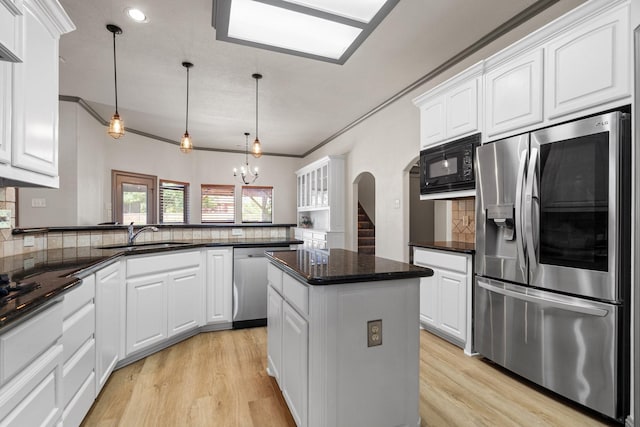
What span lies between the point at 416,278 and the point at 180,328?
2.34 meters

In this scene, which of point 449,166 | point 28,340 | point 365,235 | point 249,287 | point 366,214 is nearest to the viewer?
point 28,340

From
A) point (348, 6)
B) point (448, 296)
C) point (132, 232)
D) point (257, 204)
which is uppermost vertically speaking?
point (348, 6)

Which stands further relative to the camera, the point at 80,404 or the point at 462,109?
the point at 462,109

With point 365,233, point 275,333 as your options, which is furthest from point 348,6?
point 365,233

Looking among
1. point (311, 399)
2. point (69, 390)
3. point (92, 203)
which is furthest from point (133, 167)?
point (311, 399)

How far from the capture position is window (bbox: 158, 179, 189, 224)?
22.8 feet

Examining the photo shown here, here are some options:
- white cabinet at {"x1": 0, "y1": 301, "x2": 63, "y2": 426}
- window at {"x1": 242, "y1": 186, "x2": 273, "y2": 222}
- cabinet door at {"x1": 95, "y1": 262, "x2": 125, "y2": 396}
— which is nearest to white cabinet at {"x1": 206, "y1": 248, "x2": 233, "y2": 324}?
cabinet door at {"x1": 95, "y1": 262, "x2": 125, "y2": 396}

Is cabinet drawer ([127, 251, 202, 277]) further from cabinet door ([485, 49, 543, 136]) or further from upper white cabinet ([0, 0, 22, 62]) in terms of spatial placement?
cabinet door ([485, 49, 543, 136])

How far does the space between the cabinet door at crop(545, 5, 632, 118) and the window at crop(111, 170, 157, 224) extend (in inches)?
260

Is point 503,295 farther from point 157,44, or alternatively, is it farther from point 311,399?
point 157,44

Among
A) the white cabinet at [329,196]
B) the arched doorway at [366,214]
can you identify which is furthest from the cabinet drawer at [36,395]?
the arched doorway at [366,214]

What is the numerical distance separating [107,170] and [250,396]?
5395 mm

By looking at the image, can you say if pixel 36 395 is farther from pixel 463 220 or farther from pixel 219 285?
pixel 463 220

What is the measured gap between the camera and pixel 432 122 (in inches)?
126
